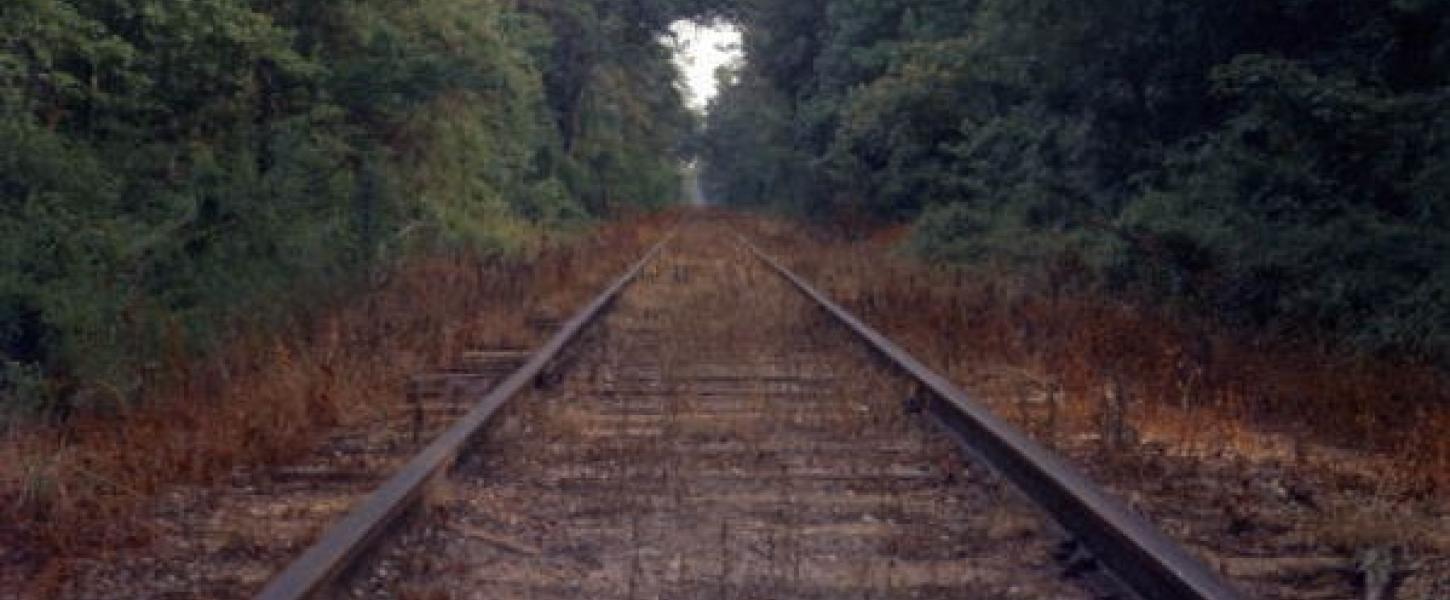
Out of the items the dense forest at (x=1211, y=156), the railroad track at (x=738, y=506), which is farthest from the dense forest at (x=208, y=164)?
the dense forest at (x=1211, y=156)

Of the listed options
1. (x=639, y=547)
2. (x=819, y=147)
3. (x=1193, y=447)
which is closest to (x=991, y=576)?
(x=639, y=547)

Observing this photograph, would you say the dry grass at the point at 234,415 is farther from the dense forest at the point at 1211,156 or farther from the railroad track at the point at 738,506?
the dense forest at the point at 1211,156

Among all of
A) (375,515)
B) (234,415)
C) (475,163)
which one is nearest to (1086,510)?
(375,515)

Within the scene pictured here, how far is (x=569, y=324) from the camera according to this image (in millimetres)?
12523

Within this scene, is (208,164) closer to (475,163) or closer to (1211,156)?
(1211,156)

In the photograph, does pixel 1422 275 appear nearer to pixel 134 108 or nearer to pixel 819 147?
pixel 134 108

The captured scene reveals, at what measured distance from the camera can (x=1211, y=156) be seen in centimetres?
1549

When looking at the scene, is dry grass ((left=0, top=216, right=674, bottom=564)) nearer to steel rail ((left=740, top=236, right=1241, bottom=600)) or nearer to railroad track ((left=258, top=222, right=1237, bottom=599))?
railroad track ((left=258, top=222, right=1237, bottom=599))

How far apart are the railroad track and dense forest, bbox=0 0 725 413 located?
106 inches

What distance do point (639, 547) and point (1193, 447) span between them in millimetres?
3180

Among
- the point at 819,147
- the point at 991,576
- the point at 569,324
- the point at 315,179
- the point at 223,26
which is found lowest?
the point at 991,576

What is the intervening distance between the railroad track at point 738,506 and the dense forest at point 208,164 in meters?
2.69

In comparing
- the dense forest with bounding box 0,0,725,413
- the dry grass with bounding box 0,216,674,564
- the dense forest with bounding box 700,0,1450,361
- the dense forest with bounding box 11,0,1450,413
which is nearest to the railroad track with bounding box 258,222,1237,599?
the dry grass with bounding box 0,216,674,564

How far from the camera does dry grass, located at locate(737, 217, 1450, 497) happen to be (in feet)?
25.7
